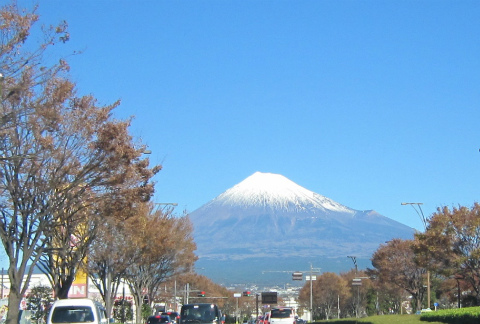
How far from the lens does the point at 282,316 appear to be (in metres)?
39.6

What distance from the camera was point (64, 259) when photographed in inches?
1288

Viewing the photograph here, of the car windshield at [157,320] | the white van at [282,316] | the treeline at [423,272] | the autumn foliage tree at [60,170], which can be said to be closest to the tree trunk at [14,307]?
the autumn foliage tree at [60,170]

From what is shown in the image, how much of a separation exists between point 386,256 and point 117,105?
156 feet

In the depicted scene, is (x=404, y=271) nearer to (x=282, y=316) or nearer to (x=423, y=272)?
(x=423, y=272)

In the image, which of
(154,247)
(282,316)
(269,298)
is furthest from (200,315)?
(269,298)

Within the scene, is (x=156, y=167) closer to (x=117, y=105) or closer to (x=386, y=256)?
(x=117, y=105)

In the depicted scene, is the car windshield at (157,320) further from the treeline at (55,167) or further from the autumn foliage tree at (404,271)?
the autumn foliage tree at (404,271)

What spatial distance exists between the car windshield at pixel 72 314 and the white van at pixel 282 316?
16856mm

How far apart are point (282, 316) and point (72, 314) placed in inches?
697

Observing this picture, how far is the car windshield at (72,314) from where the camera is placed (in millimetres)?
24312

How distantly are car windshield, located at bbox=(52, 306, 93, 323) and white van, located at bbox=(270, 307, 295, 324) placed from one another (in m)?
16.9

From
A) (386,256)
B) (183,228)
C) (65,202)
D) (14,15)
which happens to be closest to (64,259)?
(65,202)

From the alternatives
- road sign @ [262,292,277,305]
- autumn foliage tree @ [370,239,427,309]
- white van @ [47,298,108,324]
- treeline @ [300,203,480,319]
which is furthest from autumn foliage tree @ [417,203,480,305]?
road sign @ [262,292,277,305]

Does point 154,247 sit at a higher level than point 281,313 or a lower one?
higher
